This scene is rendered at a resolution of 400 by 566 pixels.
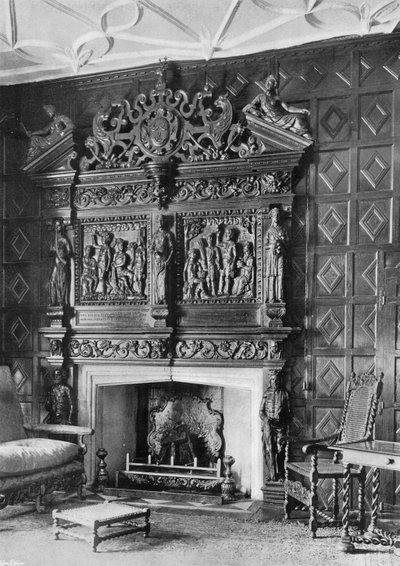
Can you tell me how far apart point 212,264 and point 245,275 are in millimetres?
326

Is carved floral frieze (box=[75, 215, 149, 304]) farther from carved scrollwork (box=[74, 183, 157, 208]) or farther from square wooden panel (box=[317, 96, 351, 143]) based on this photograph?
square wooden panel (box=[317, 96, 351, 143])

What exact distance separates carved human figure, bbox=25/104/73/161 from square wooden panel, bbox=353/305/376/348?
321 centimetres

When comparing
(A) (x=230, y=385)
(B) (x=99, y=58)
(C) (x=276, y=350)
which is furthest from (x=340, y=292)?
(B) (x=99, y=58)

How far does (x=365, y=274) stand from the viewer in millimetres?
5777

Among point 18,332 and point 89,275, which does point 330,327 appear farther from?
point 18,332

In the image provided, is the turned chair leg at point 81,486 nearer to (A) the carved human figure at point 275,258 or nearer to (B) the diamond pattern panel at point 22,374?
(B) the diamond pattern panel at point 22,374

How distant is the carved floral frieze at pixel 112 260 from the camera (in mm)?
6461

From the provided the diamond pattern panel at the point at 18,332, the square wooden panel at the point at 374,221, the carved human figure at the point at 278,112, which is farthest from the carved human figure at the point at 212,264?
the diamond pattern panel at the point at 18,332

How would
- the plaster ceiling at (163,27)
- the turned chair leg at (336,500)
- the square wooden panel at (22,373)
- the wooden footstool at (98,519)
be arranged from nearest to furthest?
the wooden footstool at (98,519) < the turned chair leg at (336,500) < the plaster ceiling at (163,27) < the square wooden panel at (22,373)

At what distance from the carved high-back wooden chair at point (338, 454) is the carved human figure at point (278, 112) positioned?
216 centimetres

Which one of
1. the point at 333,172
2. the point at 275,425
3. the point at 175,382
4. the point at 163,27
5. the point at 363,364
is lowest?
the point at 275,425

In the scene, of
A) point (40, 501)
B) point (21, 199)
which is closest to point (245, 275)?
point (21, 199)

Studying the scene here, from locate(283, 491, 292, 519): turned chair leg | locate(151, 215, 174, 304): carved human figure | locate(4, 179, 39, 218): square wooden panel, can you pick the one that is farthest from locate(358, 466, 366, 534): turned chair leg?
locate(4, 179, 39, 218): square wooden panel

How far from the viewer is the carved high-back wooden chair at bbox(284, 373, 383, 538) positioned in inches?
198
